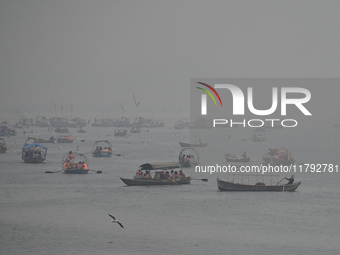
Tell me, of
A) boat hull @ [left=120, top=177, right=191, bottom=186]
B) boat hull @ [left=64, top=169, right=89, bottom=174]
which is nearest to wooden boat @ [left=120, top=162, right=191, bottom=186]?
boat hull @ [left=120, top=177, right=191, bottom=186]

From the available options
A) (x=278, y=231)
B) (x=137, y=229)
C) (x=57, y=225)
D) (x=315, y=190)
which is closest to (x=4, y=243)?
(x=57, y=225)

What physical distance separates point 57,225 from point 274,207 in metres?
24.1

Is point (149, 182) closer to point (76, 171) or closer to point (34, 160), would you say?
point (76, 171)

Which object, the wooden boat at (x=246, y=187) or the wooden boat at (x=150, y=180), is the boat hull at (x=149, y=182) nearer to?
the wooden boat at (x=150, y=180)

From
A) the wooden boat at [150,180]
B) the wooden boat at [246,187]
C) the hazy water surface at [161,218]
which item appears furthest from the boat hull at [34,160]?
the wooden boat at [246,187]

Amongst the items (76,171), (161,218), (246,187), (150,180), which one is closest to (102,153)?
(76,171)

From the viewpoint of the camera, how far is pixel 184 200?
81500 millimetres

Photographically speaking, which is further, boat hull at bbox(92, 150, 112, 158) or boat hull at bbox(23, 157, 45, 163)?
boat hull at bbox(92, 150, 112, 158)

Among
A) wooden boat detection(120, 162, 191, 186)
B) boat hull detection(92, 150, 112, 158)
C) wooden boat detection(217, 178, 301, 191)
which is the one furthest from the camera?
boat hull detection(92, 150, 112, 158)

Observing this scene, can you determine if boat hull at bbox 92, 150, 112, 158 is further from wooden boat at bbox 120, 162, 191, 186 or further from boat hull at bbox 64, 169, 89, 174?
wooden boat at bbox 120, 162, 191, 186

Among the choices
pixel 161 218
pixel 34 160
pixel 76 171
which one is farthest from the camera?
pixel 34 160

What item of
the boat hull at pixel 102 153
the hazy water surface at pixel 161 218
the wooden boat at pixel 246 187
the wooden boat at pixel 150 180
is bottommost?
the hazy water surface at pixel 161 218

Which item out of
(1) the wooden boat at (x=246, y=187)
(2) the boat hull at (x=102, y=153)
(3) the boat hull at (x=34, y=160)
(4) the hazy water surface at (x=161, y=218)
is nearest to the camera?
(4) the hazy water surface at (x=161, y=218)

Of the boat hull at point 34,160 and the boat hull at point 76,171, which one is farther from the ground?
the boat hull at point 34,160
